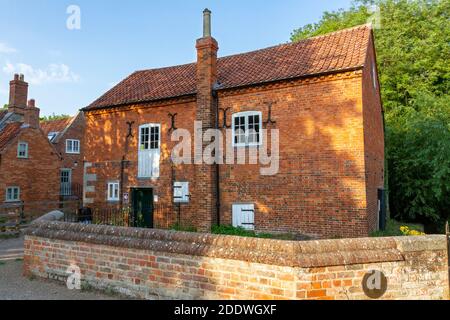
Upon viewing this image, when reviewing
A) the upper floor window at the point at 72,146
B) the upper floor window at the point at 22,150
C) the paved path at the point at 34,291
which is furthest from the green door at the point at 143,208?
the upper floor window at the point at 72,146

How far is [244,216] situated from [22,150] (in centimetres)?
1696

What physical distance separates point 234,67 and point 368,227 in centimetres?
933

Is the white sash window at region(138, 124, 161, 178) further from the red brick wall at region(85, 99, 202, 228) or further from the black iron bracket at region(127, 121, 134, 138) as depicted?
the black iron bracket at region(127, 121, 134, 138)

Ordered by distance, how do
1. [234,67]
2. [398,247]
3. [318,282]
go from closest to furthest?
[318,282] → [398,247] → [234,67]

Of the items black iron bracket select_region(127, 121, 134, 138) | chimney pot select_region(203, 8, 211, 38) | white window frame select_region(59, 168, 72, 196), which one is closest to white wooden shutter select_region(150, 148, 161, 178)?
black iron bracket select_region(127, 121, 134, 138)

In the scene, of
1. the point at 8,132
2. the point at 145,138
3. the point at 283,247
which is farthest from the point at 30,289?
the point at 8,132

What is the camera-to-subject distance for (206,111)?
13289 millimetres

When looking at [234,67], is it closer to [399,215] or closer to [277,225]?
[277,225]

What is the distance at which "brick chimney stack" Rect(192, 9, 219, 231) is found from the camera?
12.9m

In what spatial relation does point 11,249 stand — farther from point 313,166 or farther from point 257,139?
point 313,166

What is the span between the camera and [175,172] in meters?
14.1

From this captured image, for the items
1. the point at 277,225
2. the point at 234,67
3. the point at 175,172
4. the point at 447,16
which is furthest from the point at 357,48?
the point at 447,16

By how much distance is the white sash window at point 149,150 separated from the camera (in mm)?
14695
